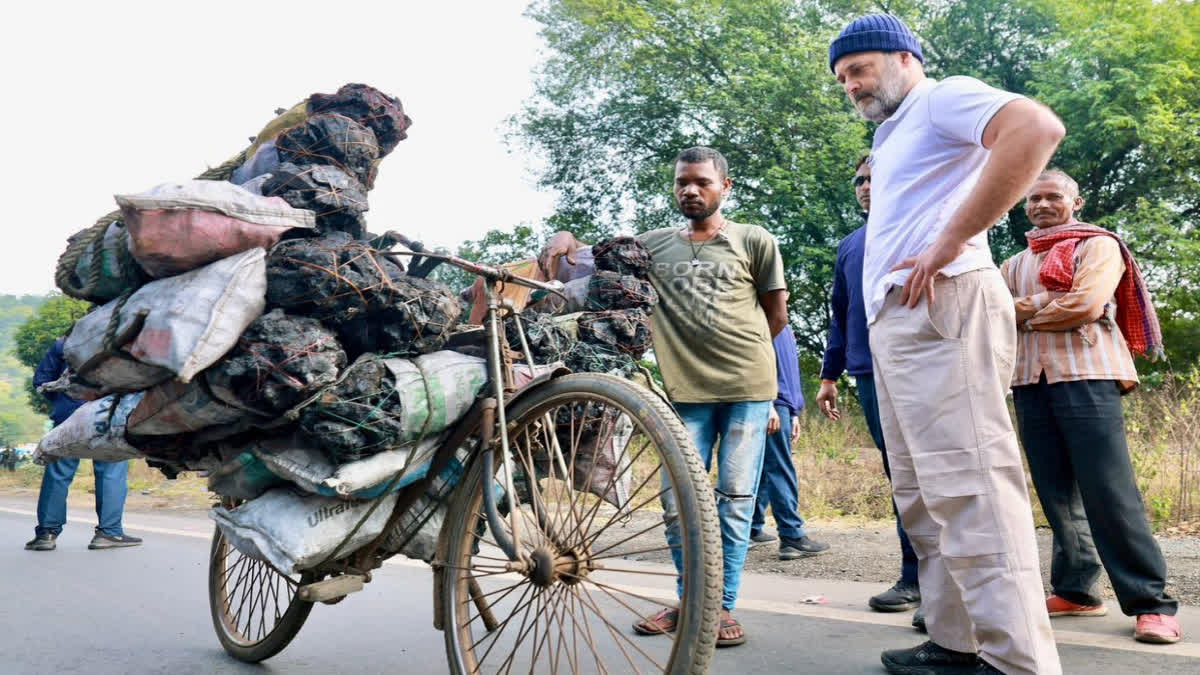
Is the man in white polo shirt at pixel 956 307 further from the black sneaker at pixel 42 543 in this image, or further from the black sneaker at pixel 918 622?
the black sneaker at pixel 42 543

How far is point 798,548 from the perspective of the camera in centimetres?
649

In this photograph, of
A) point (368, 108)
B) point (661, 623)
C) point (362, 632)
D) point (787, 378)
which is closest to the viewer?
point (661, 623)

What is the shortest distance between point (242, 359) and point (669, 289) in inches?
77.8

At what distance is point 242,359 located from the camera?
3049mm

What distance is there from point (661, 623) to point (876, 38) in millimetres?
1925

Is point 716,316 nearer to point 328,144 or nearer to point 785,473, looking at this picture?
point 328,144

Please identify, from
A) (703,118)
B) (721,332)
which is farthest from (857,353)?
(703,118)

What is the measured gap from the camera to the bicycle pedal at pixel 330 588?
3.31 metres

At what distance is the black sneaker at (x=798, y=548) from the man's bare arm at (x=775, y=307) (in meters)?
2.17

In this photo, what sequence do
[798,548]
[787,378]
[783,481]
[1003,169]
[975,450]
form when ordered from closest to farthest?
[1003,169] < [975,450] < [798,548] < [783,481] < [787,378]

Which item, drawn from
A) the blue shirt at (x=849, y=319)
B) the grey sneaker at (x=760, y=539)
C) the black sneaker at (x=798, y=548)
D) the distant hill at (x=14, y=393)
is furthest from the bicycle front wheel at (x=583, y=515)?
the distant hill at (x=14, y=393)

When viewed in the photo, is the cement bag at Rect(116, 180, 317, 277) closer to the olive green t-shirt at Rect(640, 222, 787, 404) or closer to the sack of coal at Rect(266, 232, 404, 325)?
the sack of coal at Rect(266, 232, 404, 325)

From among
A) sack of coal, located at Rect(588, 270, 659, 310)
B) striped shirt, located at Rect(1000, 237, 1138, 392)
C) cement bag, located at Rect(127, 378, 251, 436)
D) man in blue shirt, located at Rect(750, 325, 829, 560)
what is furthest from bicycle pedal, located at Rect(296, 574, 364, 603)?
man in blue shirt, located at Rect(750, 325, 829, 560)

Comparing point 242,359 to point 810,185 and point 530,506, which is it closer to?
point 530,506
